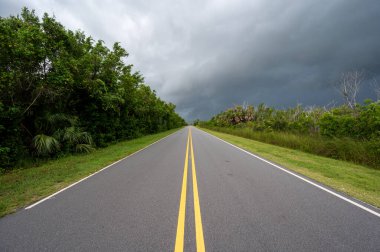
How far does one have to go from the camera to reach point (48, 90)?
9281mm

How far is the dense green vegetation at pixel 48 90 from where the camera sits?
7863 millimetres

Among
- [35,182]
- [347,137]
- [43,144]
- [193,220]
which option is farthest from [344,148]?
A: [43,144]

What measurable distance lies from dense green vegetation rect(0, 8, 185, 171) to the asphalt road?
5.87 metres

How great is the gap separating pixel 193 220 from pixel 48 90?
10.3 meters

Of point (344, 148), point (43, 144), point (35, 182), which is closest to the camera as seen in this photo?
point (35, 182)

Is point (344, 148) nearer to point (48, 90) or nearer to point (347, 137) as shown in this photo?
point (347, 137)

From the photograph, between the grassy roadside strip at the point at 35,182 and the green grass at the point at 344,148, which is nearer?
the grassy roadside strip at the point at 35,182

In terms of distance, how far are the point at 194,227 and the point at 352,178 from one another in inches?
250

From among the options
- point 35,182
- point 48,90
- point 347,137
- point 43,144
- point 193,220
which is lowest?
point 35,182

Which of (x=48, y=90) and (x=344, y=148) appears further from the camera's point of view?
(x=344, y=148)

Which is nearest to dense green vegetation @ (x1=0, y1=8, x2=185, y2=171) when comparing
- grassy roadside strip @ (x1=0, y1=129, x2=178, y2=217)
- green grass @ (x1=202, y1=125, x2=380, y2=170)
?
grassy roadside strip @ (x1=0, y1=129, x2=178, y2=217)

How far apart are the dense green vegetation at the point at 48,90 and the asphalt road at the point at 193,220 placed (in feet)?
19.2

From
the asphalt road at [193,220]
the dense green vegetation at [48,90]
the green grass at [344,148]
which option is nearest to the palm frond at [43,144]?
the dense green vegetation at [48,90]

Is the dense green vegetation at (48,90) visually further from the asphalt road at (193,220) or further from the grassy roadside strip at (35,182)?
the asphalt road at (193,220)
